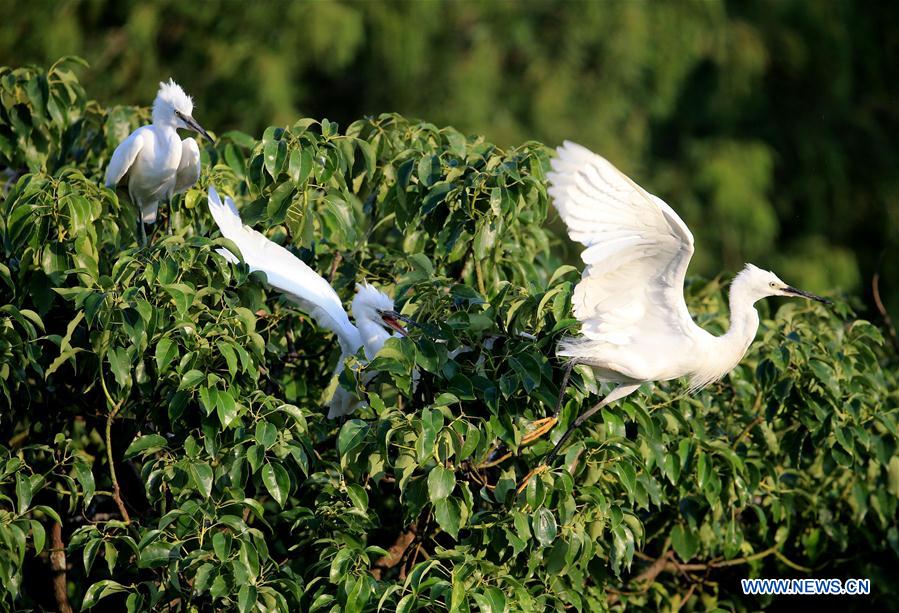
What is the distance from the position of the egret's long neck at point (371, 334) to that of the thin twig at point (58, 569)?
0.98 metres

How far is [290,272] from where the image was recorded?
126 inches

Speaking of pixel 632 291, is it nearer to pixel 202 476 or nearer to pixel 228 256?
pixel 228 256

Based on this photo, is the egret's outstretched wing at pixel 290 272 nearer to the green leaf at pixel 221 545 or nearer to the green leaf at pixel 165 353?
the green leaf at pixel 165 353

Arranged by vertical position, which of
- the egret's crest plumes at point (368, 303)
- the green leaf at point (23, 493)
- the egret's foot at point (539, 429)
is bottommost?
the egret's crest plumes at point (368, 303)

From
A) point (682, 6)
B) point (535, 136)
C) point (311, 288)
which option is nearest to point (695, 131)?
point (682, 6)

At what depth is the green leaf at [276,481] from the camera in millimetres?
2566

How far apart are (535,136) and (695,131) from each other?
102 inches

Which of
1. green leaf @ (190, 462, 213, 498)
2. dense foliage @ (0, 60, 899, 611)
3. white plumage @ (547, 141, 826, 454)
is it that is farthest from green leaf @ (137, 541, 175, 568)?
white plumage @ (547, 141, 826, 454)

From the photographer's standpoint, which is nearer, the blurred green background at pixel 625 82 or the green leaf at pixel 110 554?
the green leaf at pixel 110 554

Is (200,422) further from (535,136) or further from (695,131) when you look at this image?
(695,131)

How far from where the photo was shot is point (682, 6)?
29.3ft

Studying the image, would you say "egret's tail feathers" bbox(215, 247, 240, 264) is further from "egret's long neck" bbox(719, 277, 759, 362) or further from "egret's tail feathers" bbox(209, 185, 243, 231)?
"egret's long neck" bbox(719, 277, 759, 362)

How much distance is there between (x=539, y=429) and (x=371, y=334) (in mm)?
651

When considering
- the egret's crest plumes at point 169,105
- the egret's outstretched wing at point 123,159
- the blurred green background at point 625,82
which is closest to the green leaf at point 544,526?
the egret's outstretched wing at point 123,159
